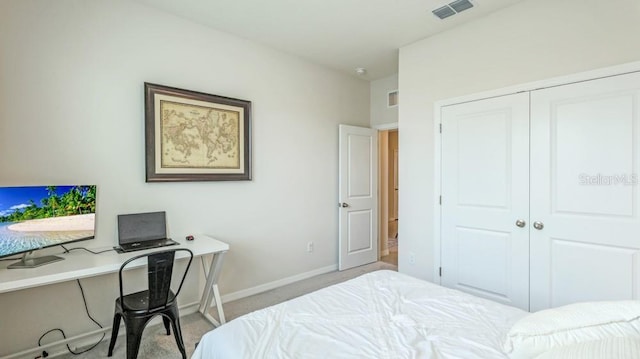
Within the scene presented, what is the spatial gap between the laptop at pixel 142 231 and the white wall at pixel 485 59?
7.89 ft

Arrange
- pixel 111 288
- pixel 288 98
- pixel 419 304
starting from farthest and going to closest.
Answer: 1. pixel 288 98
2. pixel 111 288
3. pixel 419 304

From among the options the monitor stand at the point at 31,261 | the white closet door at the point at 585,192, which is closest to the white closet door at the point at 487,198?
the white closet door at the point at 585,192

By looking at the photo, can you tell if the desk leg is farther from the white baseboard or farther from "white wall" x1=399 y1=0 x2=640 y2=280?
"white wall" x1=399 y1=0 x2=640 y2=280

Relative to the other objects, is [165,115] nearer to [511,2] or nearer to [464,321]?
[464,321]

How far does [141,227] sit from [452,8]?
10.7 ft

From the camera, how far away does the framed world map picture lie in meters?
2.65

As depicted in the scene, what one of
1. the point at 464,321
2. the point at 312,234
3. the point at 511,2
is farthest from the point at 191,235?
the point at 511,2

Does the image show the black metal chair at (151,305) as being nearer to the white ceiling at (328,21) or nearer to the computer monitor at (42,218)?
the computer monitor at (42,218)

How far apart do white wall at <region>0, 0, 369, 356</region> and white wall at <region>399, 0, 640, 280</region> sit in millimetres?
1208

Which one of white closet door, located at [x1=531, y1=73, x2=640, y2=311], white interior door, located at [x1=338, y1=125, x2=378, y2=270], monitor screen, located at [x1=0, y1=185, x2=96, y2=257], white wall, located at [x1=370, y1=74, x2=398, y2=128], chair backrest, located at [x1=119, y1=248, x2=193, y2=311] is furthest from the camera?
white wall, located at [x1=370, y1=74, x2=398, y2=128]

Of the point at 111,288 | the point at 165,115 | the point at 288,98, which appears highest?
the point at 288,98

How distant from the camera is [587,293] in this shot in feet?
7.42

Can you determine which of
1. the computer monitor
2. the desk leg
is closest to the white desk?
the desk leg

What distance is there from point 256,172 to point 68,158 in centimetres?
162
